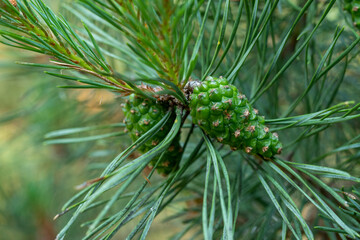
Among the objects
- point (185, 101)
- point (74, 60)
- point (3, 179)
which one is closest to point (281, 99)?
point (185, 101)

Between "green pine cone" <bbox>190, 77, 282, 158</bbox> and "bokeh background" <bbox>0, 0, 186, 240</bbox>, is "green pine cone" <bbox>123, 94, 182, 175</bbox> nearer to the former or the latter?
"green pine cone" <bbox>190, 77, 282, 158</bbox>

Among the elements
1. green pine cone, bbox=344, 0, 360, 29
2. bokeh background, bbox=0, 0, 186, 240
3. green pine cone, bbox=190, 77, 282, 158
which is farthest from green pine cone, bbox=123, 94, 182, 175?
bokeh background, bbox=0, 0, 186, 240

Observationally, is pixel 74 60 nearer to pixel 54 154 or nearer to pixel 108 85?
pixel 108 85

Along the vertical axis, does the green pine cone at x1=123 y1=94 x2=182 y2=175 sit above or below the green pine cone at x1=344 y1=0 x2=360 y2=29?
above

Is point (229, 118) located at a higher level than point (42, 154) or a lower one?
higher

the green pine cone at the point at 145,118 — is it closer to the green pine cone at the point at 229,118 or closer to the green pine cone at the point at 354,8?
the green pine cone at the point at 229,118

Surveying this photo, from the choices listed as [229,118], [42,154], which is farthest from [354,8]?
[42,154]

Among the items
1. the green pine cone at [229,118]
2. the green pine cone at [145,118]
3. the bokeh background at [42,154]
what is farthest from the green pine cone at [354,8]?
the bokeh background at [42,154]

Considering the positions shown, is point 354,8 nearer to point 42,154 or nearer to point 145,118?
point 145,118

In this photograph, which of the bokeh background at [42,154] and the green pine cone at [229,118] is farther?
the bokeh background at [42,154]
